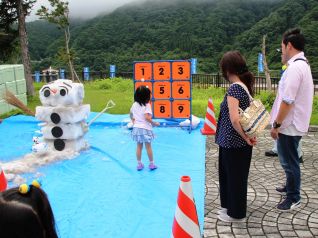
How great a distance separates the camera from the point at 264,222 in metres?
3.74

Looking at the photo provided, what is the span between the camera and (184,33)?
Answer: 86.2ft

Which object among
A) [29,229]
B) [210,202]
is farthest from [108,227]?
[29,229]

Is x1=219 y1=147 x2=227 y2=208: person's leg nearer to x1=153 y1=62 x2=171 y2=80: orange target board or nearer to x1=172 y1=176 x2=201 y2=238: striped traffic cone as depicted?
x1=172 y1=176 x2=201 y2=238: striped traffic cone

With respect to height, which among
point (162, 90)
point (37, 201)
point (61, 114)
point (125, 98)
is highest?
point (37, 201)

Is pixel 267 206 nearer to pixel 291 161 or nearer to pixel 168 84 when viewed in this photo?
pixel 291 161

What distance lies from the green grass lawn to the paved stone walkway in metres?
3.13

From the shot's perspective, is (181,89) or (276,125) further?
(181,89)

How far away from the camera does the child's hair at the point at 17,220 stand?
1.53 m

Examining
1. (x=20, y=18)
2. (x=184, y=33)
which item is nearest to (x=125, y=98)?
(x=20, y=18)

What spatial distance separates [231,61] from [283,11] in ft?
63.8

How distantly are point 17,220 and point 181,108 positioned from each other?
682 centimetres

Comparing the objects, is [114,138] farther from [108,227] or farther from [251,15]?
[251,15]

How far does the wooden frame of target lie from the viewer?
8.05 metres

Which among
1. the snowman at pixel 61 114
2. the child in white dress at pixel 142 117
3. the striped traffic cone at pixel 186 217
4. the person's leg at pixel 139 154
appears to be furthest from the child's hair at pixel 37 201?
the snowman at pixel 61 114
